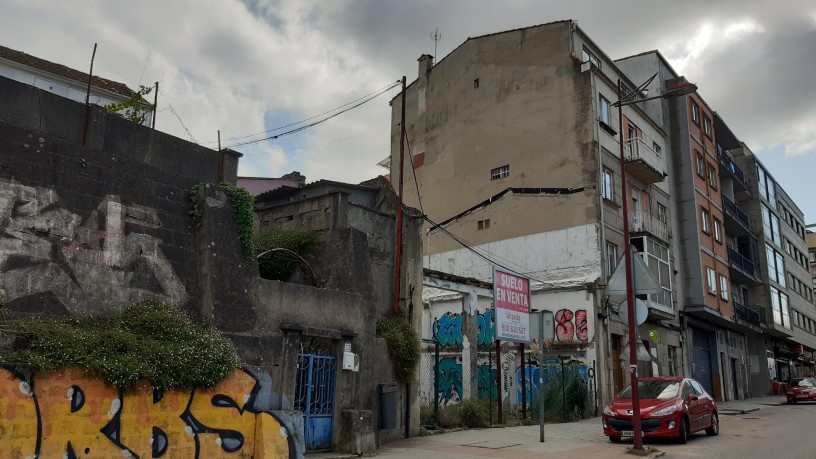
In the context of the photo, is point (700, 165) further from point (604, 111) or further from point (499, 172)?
point (499, 172)

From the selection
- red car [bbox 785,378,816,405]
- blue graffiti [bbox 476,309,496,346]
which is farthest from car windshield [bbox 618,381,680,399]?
red car [bbox 785,378,816,405]

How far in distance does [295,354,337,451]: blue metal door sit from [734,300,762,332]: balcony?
3079 cm

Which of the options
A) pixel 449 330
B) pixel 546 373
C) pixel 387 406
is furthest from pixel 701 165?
pixel 387 406

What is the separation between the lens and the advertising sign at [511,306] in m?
15.6

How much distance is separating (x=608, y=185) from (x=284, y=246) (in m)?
15.9

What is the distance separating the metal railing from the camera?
89.1ft

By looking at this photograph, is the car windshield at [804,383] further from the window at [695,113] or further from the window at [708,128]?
the window at [695,113]

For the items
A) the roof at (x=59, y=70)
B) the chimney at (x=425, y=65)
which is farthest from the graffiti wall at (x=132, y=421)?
the chimney at (x=425, y=65)

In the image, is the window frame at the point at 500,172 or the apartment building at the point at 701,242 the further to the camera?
the apartment building at the point at 701,242

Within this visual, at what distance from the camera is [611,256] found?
81.2ft

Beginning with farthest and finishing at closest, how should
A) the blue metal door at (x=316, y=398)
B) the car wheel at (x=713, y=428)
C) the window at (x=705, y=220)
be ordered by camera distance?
the window at (x=705, y=220)
the car wheel at (x=713, y=428)
the blue metal door at (x=316, y=398)

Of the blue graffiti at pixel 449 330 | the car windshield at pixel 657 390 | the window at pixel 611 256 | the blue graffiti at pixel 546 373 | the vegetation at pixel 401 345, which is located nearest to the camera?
the vegetation at pixel 401 345

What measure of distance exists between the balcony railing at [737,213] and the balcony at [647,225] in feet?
32.5

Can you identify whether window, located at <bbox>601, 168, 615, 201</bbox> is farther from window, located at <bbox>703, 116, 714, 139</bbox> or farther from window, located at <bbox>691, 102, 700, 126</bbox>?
window, located at <bbox>703, 116, 714, 139</bbox>
